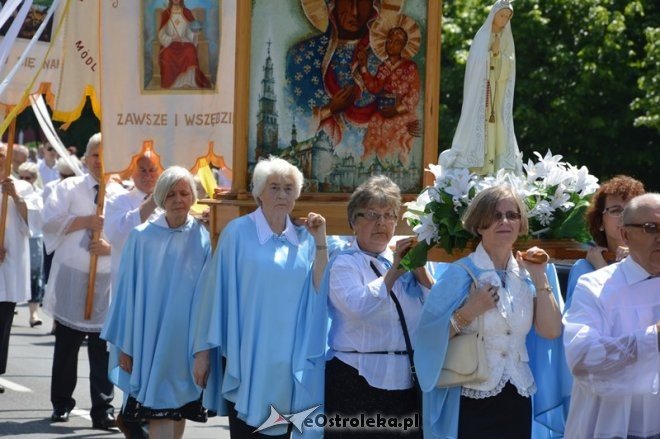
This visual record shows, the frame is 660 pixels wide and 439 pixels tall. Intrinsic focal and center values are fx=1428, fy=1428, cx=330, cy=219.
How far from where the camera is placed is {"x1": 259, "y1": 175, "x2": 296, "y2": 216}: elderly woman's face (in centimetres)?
764

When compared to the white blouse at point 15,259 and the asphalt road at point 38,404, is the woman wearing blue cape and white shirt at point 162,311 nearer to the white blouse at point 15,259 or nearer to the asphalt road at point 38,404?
the asphalt road at point 38,404

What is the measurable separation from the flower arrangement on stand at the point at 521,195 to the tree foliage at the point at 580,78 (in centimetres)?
1638

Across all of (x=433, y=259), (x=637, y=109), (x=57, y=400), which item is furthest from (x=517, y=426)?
(x=637, y=109)

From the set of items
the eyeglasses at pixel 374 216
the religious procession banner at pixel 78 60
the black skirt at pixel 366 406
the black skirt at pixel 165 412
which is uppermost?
the religious procession banner at pixel 78 60

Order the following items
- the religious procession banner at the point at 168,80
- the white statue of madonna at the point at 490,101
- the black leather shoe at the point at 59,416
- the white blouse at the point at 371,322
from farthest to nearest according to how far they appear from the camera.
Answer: the black leather shoe at the point at 59,416 → the religious procession banner at the point at 168,80 → the white statue of madonna at the point at 490,101 → the white blouse at the point at 371,322

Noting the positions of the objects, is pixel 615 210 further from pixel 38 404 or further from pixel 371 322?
pixel 38 404

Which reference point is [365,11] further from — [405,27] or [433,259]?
[433,259]

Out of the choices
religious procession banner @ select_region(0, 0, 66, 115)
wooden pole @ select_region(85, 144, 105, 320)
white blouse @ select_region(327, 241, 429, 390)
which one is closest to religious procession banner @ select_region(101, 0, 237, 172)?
wooden pole @ select_region(85, 144, 105, 320)

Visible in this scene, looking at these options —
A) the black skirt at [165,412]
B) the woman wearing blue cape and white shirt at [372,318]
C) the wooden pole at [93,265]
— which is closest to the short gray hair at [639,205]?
the woman wearing blue cape and white shirt at [372,318]

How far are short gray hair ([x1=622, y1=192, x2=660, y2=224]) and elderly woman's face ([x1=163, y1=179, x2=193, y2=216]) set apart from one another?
3661 mm

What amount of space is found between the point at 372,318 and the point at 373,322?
1.1 inches

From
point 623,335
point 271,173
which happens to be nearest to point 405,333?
point 271,173

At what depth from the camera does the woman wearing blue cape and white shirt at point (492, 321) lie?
6.23 metres

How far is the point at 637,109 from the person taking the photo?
22.2 metres
